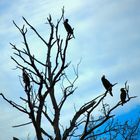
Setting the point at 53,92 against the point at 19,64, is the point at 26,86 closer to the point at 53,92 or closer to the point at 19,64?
the point at 19,64

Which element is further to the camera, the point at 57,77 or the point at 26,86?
the point at 57,77

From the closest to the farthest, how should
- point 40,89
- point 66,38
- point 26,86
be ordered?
point 26,86 < point 40,89 < point 66,38

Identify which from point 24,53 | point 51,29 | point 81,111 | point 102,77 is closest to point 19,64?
point 24,53

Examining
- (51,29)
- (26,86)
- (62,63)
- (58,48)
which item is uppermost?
(51,29)

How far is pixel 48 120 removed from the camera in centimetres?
771

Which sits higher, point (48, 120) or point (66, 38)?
point (66, 38)

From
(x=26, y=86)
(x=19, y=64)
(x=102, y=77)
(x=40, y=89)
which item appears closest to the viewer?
(x=26, y=86)

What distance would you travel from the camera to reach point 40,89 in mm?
5293

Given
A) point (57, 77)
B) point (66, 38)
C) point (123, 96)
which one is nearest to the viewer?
point (57, 77)

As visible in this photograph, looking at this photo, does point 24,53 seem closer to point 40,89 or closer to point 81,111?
point 81,111

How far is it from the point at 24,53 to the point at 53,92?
4.19 feet

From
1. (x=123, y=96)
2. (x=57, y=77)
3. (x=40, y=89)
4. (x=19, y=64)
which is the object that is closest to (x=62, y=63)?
(x=57, y=77)

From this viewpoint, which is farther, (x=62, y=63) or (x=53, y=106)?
(x=53, y=106)

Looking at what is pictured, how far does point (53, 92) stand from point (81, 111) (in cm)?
112
